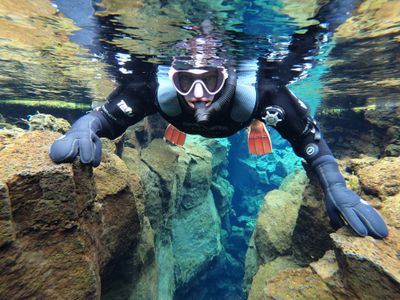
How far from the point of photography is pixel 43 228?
8.47 ft

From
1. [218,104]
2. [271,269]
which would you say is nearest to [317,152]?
[218,104]

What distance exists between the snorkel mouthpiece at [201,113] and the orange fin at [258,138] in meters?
1.69

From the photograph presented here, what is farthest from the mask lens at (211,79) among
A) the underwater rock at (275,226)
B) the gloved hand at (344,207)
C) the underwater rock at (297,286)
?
the underwater rock at (275,226)

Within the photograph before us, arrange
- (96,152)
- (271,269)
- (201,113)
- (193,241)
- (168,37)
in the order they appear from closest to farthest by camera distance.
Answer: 1. (96,152)
2. (201,113)
3. (271,269)
4. (168,37)
5. (193,241)

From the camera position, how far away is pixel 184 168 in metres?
10.7

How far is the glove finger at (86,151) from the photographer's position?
3.00 metres

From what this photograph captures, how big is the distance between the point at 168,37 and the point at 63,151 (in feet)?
14.0

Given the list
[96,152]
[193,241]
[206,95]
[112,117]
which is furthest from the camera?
[193,241]

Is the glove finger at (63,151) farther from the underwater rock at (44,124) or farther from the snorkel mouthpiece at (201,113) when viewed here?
the underwater rock at (44,124)

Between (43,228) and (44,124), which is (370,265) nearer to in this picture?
(43,228)

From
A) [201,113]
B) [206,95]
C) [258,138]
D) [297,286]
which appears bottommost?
[297,286]

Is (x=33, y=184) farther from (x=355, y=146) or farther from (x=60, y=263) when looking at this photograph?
(x=355, y=146)

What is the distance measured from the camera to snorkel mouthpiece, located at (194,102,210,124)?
3.75 meters

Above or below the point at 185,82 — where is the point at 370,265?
below
